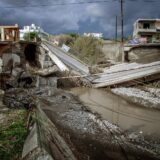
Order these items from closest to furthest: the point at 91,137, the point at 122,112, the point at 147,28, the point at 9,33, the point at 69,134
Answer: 1. the point at 91,137
2. the point at 69,134
3. the point at 122,112
4. the point at 9,33
5. the point at 147,28

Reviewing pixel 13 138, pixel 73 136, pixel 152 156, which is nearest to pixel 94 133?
pixel 73 136

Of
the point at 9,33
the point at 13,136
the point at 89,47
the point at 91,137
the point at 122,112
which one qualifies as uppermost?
the point at 89,47

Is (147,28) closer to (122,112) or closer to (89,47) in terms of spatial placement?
(89,47)

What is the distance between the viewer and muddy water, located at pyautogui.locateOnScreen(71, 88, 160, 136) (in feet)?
30.3

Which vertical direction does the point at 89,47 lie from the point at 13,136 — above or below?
above

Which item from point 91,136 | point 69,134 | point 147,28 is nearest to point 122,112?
point 91,136

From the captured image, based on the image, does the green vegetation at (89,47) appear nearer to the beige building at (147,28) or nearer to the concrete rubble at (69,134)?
the beige building at (147,28)

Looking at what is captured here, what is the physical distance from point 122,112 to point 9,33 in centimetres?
1251

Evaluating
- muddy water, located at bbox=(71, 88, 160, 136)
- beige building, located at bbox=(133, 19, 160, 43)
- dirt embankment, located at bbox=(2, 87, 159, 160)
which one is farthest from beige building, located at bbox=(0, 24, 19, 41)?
beige building, located at bbox=(133, 19, 160, 43)

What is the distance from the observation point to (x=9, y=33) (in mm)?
20719

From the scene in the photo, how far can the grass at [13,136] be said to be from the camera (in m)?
5.12

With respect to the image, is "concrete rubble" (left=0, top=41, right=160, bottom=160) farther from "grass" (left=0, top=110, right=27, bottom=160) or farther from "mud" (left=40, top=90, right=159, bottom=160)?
"grass" (left=0, top=110, right=27, bottom=160)

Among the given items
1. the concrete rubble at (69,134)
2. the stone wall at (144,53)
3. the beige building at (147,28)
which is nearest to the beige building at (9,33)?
the concrete rubble at (69,134)

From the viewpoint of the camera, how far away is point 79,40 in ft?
118
